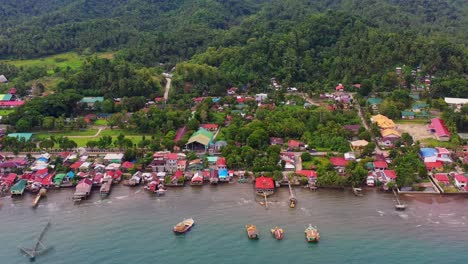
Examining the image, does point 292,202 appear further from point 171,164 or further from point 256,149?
point 171,164

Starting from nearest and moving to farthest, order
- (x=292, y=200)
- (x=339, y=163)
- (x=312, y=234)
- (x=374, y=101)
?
(x=312, y=234)
(x=292, y=200)
(x=339, y=163)
(x=374, y=101)

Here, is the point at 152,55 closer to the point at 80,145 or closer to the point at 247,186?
the point at 80,145

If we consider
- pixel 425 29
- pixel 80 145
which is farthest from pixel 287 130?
pixel 425 29

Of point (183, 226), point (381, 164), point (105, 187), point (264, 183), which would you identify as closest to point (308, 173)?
point (264, 183)

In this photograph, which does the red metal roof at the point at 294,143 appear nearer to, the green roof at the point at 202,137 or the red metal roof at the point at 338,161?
the red metal roof at the point at 338,161

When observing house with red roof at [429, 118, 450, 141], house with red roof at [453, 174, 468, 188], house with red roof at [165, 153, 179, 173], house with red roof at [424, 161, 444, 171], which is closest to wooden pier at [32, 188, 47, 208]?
house with red roof at [165, 153, 179, 173]
